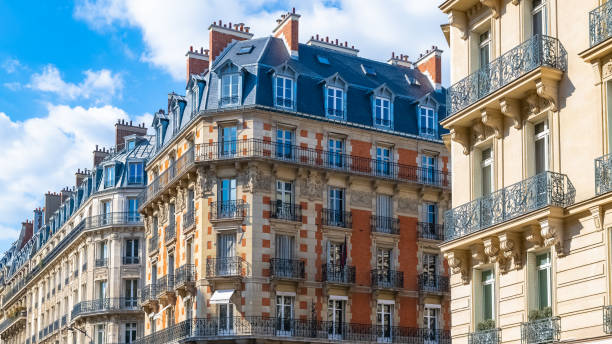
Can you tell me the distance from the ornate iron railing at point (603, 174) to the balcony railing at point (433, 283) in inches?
1006

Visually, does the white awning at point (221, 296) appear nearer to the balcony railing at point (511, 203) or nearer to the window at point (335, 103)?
the window at point (335, 103)

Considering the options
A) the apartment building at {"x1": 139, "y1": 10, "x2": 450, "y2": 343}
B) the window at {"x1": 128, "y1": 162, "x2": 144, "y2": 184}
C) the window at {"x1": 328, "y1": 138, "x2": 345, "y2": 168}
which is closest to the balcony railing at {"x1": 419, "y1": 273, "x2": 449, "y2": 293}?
the apartment building at {"x1": 139, "y1": 10, "x2": 450, "y2": 343}

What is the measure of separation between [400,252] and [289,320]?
5960 mm

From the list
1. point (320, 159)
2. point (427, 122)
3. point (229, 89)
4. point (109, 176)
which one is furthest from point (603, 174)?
point (109, 176)

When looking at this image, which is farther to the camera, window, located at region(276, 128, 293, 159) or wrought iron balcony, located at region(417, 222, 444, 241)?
wrought iron balcony, located at region(417, 222, 444, 241)

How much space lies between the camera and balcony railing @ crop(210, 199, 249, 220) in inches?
1545

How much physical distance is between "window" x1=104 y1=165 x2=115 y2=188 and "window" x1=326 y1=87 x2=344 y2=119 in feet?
67.2

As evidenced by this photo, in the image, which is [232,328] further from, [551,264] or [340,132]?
[551,264]

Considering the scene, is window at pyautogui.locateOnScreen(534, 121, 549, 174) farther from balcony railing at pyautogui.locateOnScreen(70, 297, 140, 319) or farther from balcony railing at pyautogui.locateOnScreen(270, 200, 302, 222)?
balcony railing at pyautogui.locateOnScreen(70, 297, 140, 319)

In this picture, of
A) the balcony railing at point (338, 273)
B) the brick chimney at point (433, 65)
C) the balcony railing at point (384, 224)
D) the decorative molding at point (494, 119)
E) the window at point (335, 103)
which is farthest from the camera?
the brick chimney at point (433, 65)

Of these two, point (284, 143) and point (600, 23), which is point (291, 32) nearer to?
point (284, 143)

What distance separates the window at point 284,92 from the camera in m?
40.9

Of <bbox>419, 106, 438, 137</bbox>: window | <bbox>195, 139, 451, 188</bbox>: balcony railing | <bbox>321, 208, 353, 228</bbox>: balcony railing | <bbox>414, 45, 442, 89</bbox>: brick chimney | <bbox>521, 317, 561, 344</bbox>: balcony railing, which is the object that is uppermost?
<bbox>414, 45, 442, 89</bbox>: brick chimney

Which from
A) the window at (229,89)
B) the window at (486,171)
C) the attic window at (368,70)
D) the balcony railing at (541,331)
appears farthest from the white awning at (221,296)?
the balcony railing at (541,331)
